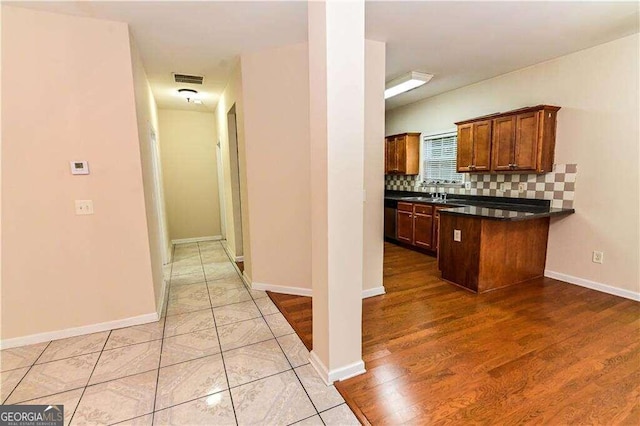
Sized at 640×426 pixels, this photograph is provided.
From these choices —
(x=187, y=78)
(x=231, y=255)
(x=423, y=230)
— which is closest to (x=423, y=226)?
(x=423, y=230)

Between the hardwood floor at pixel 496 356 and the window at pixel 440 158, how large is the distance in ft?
7.20

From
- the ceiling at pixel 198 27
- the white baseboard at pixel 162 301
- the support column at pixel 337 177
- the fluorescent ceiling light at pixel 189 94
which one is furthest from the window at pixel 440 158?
the white baseboard at pixel 162 301

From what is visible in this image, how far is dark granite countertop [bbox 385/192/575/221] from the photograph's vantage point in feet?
10.0

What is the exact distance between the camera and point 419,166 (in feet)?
17.8

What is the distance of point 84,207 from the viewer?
8.04 ft

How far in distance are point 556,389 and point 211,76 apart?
4441mm

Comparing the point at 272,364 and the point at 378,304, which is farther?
the point at 378,304

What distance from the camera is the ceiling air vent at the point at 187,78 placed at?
3.75 meters

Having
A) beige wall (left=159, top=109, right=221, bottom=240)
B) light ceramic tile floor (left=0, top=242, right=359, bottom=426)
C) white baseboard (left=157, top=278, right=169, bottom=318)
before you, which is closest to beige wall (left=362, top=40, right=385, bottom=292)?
light ceramic tile floor (left=0, top=242, right=359, bottom=426)

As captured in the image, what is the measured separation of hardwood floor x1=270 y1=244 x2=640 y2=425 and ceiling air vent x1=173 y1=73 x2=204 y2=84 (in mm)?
2916

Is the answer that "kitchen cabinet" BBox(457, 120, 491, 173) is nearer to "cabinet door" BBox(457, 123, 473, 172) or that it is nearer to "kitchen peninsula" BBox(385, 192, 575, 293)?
"cabinet door" BBox(457, 123, 473, 172)

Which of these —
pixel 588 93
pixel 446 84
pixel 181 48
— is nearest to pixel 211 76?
pixel 181 48

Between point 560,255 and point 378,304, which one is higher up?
point 560,255

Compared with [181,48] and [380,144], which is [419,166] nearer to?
[380,144]
